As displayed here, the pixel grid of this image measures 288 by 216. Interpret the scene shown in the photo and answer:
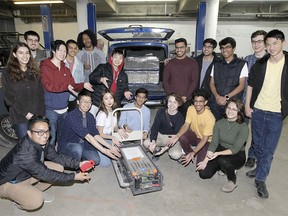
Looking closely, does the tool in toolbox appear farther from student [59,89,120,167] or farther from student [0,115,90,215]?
student [0,115,90,215]

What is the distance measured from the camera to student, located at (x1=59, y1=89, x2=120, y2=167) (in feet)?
9.16

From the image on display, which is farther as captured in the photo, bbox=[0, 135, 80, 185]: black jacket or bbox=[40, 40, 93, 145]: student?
Answer: bbox=[40, 40, 93, 145]: student

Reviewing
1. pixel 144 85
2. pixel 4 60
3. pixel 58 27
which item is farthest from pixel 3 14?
pixel 144 85

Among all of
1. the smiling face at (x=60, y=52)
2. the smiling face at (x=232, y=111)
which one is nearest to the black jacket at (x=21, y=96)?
the smiling face at (x=60, y=52)

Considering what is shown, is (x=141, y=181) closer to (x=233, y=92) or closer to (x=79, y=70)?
(x=233, y=92)

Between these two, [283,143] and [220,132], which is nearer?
[220,132]

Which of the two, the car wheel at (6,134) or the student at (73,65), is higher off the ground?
the student at (73,65)

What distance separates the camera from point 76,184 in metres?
2.80

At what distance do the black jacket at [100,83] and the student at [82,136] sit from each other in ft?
1.60

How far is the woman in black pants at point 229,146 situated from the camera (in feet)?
8.90

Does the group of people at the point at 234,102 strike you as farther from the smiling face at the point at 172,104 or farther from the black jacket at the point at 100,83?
the black jacket at the point at 100,83

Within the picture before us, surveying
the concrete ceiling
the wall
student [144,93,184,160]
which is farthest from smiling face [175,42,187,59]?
the concrete ceiling

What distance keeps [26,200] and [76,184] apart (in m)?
0.73

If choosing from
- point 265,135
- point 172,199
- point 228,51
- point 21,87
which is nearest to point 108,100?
point 21,87
